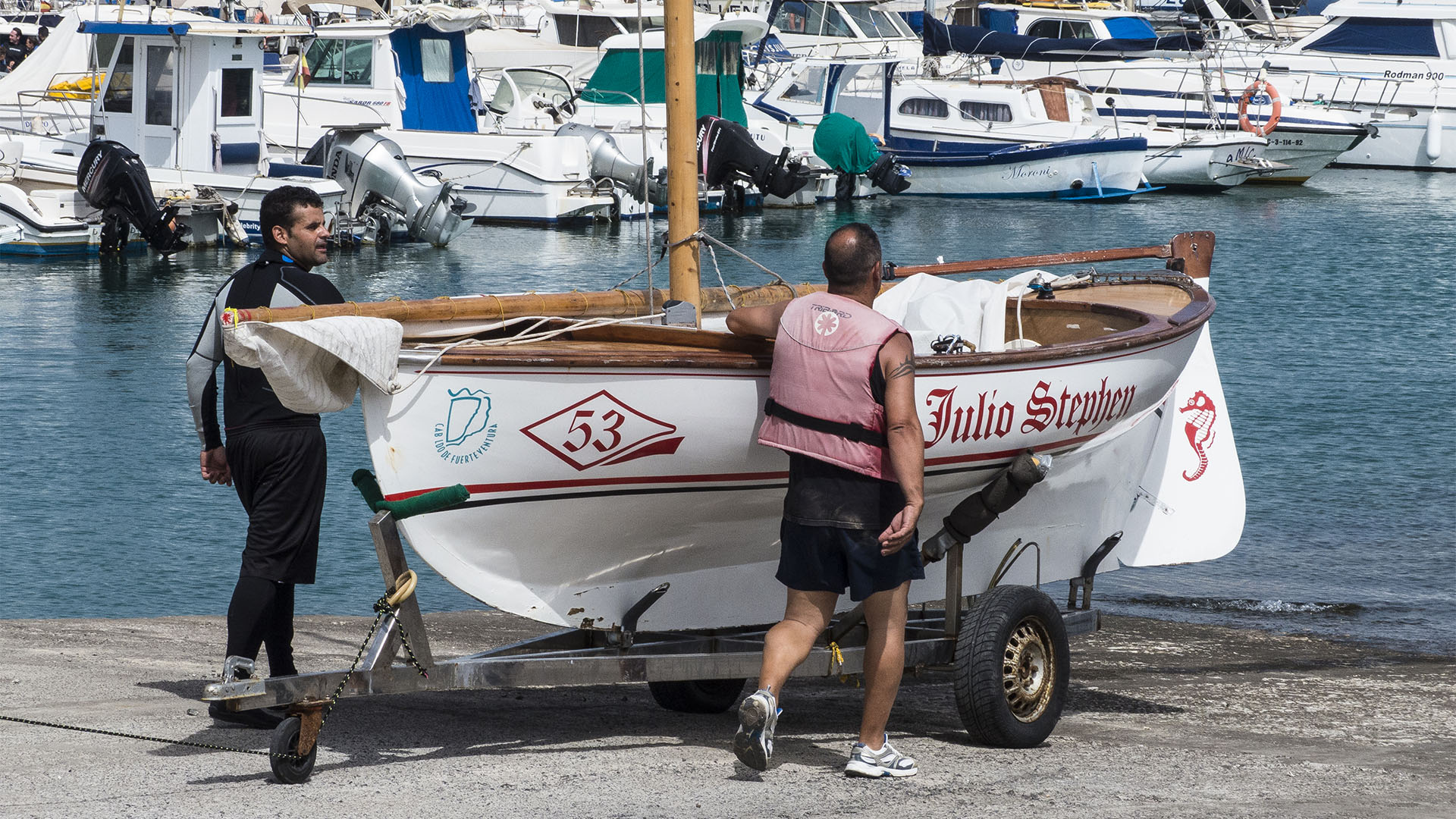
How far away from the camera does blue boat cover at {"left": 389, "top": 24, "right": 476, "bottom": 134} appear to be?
30422mm

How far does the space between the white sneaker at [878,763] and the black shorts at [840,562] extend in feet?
1.43

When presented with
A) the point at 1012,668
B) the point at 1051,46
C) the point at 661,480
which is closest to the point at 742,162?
the point at 1051,46

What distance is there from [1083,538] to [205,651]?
134 inches

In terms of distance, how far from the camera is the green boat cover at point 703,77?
112 feet

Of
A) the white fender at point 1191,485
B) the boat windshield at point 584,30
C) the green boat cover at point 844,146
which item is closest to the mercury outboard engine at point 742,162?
the green boat cover at point 844,146

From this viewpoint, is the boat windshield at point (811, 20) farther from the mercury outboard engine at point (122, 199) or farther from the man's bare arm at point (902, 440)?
the man's bare arm at point (902, 440)

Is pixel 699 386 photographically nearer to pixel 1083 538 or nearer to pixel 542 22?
pixel 1083 538

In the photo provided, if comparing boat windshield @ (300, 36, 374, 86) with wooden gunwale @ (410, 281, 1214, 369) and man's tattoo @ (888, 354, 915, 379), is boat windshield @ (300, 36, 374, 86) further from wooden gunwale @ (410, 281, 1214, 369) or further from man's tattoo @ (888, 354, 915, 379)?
man's tattoo @ (888, 354, 915, 379)

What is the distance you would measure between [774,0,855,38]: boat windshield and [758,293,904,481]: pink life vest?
40.7m

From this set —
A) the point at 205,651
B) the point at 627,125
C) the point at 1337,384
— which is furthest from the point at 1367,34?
the point at 205,651

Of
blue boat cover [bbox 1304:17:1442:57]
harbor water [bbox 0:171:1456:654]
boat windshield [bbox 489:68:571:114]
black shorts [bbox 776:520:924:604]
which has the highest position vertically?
blue boat cover [bbox 1304:17:1442:57]

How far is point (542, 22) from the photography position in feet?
144

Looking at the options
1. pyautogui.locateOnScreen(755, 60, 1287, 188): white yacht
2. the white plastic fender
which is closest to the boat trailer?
pyautogui.locateOnScreen(755, 60, 1287, 188): white yacht

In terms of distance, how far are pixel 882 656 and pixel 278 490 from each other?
1.81 m
